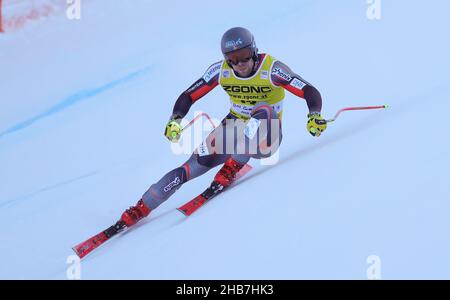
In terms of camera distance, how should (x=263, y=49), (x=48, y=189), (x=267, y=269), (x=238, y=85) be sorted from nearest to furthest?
(x=267, y=269)
(x=238, y=85)
(x=48, y=189)
(x=263, y=49)

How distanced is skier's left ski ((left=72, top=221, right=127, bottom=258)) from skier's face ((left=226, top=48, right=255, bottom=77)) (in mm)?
1143

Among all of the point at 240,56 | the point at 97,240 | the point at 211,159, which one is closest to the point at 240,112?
the point at 211,159

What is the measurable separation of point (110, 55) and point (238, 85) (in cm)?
355

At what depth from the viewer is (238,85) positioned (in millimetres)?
3221

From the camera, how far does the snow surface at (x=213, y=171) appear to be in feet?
7.45

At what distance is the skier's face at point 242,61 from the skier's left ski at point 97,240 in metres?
1.14

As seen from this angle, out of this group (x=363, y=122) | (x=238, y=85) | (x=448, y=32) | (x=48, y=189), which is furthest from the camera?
(x=448, y=32)

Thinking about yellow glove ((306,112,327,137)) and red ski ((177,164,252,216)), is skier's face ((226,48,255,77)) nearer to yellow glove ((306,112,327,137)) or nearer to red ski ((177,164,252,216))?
yellow glove ((306,112,327,137))

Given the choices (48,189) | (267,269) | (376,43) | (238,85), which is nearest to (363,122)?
(238,85)

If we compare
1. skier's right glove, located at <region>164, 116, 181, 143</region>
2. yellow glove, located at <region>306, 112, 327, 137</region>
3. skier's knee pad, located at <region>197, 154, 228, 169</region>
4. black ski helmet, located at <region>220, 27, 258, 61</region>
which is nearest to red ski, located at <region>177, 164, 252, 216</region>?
skier's knee pad, located at <region>197, 154, 228, 169</region>

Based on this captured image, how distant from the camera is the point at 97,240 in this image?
124 inches

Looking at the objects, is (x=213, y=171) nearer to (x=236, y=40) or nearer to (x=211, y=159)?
(x=211, y=159)

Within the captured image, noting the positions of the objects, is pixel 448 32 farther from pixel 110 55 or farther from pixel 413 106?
pixel 110 55

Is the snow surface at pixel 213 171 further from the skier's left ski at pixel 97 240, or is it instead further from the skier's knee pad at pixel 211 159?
the skier's knee pad at pixel 211 159
